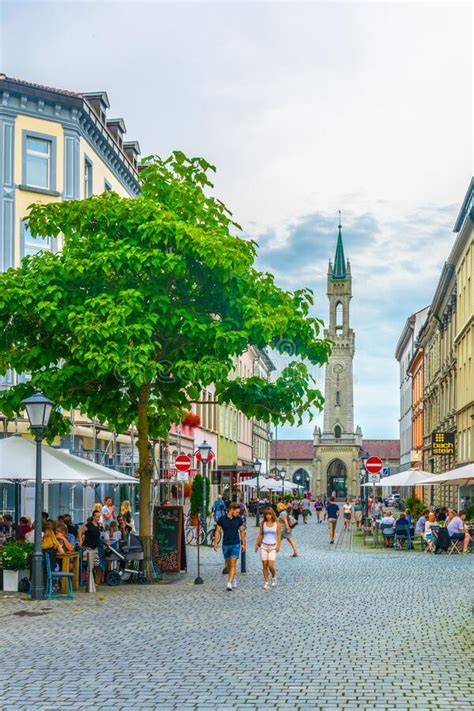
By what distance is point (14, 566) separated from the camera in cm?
1956

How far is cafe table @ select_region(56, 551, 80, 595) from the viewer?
19.7 m

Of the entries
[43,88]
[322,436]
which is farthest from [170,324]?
[322,436]

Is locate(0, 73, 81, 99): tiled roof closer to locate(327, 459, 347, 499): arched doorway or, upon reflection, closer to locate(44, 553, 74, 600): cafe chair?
locate(44, 553, 74, 600): cafe chair

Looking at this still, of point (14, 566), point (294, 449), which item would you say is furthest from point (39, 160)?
point (294, 449)

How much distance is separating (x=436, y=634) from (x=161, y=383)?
9636 mm

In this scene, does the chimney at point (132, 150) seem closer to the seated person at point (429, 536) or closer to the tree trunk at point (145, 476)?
the seated person at point (429, 536)

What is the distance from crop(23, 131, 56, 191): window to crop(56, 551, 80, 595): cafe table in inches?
705

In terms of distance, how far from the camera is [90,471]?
20688 millimetres

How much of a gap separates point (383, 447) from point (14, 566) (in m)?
143

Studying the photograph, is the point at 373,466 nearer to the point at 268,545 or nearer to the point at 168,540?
the point at 168,540

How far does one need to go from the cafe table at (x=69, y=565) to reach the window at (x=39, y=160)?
58.8 ft

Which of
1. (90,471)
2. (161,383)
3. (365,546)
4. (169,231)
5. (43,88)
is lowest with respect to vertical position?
(365,546)

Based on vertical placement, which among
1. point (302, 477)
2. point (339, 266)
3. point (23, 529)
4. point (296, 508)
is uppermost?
point (339, 266)

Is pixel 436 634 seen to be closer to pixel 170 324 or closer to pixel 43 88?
pixel 170 324
